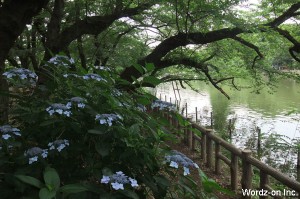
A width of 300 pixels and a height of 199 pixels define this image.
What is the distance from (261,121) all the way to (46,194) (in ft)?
55.5

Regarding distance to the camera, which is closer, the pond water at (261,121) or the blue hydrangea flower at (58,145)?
the blue hydrangea flower at (58,145)

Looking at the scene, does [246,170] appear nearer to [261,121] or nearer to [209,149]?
[209,149]

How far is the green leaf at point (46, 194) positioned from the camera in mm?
1186

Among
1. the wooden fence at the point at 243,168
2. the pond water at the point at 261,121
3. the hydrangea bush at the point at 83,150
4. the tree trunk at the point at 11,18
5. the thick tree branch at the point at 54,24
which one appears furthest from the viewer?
the pond water at the point at 261,121

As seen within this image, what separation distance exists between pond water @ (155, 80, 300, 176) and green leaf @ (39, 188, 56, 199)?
24.6 feet

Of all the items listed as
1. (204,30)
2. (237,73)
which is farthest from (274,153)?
(204,30)

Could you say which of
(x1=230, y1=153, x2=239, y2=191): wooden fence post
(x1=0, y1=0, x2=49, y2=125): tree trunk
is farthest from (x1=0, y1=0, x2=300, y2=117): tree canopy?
(x1=230, y1=153, x2=239, y2=191): wooden fence post

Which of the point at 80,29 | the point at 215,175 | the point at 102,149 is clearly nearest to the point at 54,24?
the point at 80,29

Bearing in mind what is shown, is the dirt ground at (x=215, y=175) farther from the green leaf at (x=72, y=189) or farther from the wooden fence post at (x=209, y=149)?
the green leaf at (x=72, y=189)

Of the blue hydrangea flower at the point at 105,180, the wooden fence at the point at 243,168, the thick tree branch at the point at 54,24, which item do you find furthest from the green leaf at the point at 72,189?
the thick tree branch at the point at 54,24

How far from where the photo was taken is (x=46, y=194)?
121cm

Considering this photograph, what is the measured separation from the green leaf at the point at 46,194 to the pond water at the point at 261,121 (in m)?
7.50

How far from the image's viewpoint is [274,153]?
1017 centimetres

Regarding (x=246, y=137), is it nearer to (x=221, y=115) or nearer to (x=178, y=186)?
(x=221, y=115)
